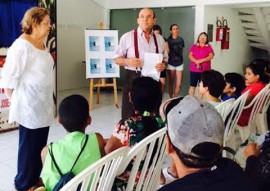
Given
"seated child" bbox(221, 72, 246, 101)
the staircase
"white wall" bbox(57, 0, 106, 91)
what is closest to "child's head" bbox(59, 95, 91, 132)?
"seated child" bbox(221, 72, 246, 101)

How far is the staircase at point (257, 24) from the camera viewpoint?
7.70 metres

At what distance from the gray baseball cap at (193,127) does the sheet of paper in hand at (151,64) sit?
6.01 feet

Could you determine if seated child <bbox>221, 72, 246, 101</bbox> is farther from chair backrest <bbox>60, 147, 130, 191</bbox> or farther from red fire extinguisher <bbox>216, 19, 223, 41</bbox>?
red fire extinguisher <bbox>216, 19, 223, 41</bbox>

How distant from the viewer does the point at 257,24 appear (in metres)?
8.06

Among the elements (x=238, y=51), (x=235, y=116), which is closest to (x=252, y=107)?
(x=235, y=116)

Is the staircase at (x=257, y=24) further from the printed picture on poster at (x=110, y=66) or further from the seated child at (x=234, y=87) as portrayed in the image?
the seated child at (x=234, y=87)

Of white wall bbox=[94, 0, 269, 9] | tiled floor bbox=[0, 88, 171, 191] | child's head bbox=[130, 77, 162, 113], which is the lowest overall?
tiled floor bbox=[0, 88, 171, 191]

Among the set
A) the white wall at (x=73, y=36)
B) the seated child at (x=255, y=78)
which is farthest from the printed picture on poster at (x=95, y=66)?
the seated child at (x=255, y=78)

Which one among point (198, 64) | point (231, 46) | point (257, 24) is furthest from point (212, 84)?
point (257, 24)

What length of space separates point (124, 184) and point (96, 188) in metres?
0.48

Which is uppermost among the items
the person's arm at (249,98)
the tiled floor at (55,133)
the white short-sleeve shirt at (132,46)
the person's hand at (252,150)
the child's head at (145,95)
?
the white short-sleeve shirt at (132,46)

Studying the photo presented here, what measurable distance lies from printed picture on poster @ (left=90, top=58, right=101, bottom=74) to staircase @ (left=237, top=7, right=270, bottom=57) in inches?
158

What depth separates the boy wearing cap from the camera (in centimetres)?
96

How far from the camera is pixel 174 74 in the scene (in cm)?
661
